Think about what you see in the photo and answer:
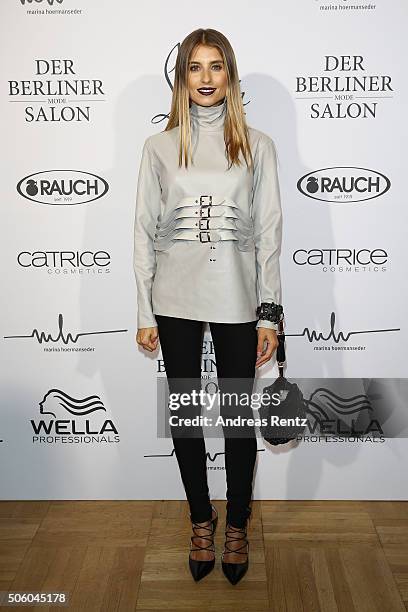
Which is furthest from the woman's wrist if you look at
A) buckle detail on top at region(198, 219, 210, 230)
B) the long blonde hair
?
the long blonde hair

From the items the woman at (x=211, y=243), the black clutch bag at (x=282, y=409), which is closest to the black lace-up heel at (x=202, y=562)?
the woman at (x=211, y=243)

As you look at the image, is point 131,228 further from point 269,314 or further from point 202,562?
point 202,562

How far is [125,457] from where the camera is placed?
9.61ft

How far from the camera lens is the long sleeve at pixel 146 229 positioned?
2271 mm

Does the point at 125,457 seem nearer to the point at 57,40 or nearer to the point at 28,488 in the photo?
the point at 28,488

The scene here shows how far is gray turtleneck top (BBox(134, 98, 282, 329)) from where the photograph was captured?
2215 mm

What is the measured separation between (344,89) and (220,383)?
1208 millimetres

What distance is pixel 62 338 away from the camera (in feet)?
9.28

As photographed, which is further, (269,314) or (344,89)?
(344,89)

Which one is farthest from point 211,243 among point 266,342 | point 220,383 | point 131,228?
point 131,228

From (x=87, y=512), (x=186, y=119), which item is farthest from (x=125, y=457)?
(x=186, y=119)

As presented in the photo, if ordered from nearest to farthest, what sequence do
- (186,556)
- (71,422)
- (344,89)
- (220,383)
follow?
(220,383), (186,556), (344,89), (71,422)

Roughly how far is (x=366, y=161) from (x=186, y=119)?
826 millimetres

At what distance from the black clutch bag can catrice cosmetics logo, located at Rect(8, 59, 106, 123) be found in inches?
45.2
